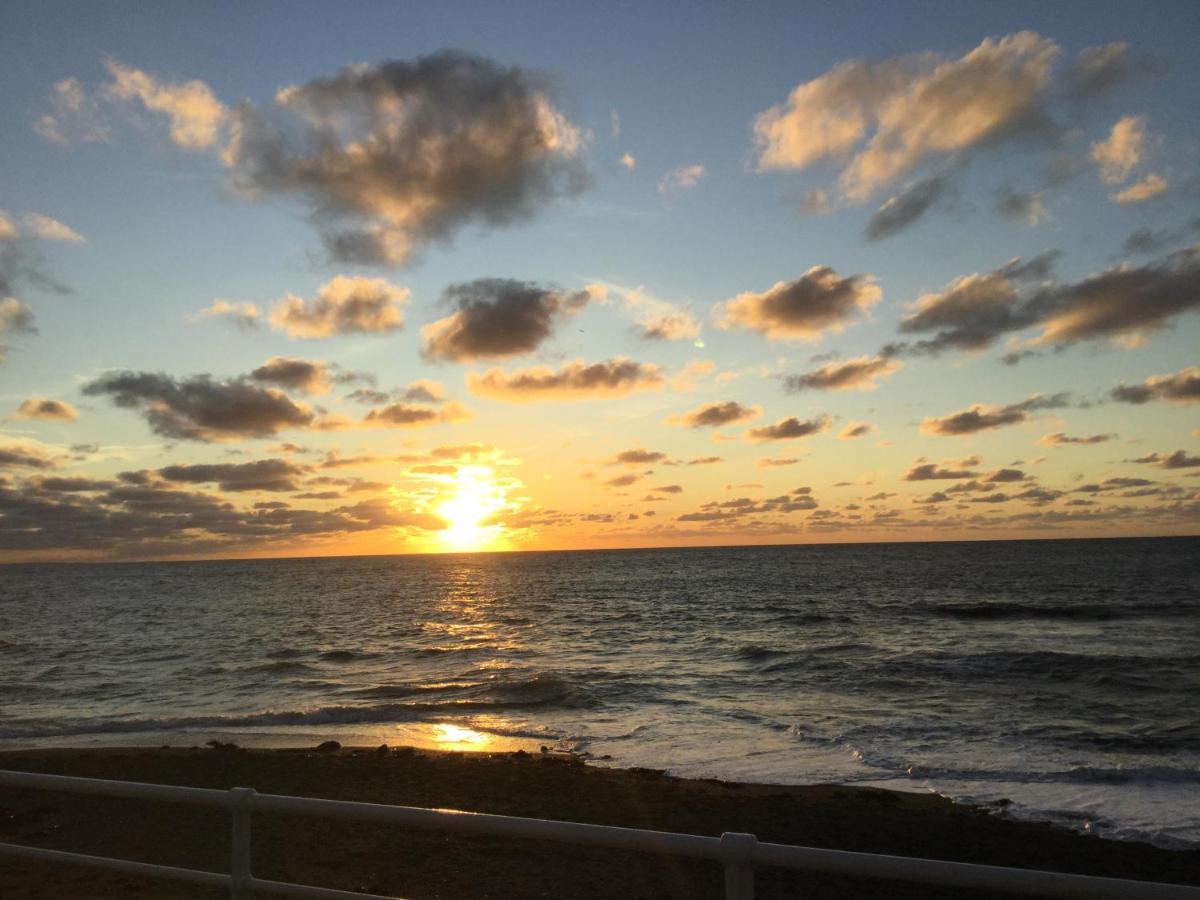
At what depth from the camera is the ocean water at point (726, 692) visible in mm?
14461

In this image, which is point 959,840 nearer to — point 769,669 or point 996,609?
point 769,669

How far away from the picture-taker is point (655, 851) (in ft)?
9.18

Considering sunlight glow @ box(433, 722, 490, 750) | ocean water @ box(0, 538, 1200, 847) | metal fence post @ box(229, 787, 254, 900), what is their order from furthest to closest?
sunlight glow @ box(433, 722, 490, 750)
ocean water @ box(0, 538, 1200, 847)
metal fence post @ box(229, 787, 254, 900)

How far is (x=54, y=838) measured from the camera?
34.7ft

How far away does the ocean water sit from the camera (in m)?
14.5

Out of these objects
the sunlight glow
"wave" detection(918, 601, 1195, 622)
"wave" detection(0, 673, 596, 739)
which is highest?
"wave" detection(918, 601, 1195, 622)

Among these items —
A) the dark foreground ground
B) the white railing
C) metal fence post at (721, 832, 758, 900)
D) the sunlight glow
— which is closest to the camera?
the white railing

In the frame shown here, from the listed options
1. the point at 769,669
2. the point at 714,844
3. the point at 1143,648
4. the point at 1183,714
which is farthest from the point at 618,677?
the point at 714,844

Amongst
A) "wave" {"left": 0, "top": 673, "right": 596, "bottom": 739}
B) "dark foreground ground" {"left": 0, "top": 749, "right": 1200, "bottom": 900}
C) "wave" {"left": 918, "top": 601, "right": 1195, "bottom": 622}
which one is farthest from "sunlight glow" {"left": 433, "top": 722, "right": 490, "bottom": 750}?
"wave" {"left": 918, "top": 601, "right": 1195, "bottom": 622}

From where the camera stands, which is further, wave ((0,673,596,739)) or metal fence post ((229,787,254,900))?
wave ((0,673,596,739))

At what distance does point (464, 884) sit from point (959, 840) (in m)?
6.34

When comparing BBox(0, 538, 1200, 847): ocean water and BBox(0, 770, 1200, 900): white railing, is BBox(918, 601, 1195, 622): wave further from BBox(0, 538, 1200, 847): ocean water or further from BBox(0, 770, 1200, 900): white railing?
BBox(0, 770, 1200, 900): white railing

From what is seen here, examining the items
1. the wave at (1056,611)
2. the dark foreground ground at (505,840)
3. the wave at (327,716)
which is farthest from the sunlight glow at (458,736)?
the wave at (1056,611)

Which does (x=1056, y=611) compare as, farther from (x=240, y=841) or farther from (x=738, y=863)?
(x=240, y=841)
